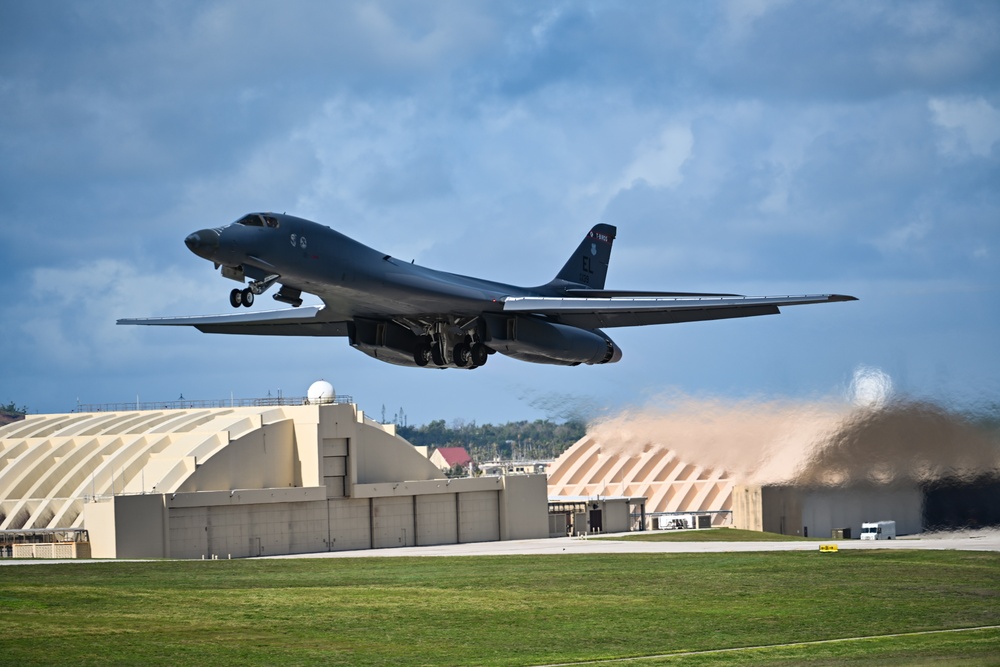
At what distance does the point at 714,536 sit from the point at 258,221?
5043cm

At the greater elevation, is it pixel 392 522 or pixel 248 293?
pixel 248 293

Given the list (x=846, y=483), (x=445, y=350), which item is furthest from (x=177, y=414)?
(x=445, y=350)

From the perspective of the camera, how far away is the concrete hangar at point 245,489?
6769cm

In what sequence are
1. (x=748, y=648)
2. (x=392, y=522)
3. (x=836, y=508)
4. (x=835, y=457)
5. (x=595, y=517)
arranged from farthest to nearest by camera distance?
(x=595, y=517)
(x=392, y=522)
(x=836, y=508)
(x=835, y=457)
(x=748, y=648)

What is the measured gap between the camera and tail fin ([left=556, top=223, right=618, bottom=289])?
1657 inches

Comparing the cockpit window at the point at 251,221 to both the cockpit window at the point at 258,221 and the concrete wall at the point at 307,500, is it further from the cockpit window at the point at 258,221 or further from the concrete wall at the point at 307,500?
the concrete wall at the point at 307,500

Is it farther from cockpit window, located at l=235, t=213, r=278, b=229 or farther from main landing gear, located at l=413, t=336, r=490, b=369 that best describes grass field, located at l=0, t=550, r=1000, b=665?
cockpit window, located at l=235, t=213, r=278, b=229

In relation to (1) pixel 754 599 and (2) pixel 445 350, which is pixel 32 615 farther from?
(1) pixel 754 599

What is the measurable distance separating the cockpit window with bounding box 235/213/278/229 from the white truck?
127 ft

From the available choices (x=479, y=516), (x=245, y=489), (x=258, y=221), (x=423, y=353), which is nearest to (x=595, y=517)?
(x=479, y=516)

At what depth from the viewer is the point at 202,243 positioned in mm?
27562

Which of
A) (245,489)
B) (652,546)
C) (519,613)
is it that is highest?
(245,489)

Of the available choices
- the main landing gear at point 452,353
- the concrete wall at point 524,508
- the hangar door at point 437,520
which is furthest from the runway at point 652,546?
the main landing gear at point 452,353

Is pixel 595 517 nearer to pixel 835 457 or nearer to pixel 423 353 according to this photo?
pixel 835 457
